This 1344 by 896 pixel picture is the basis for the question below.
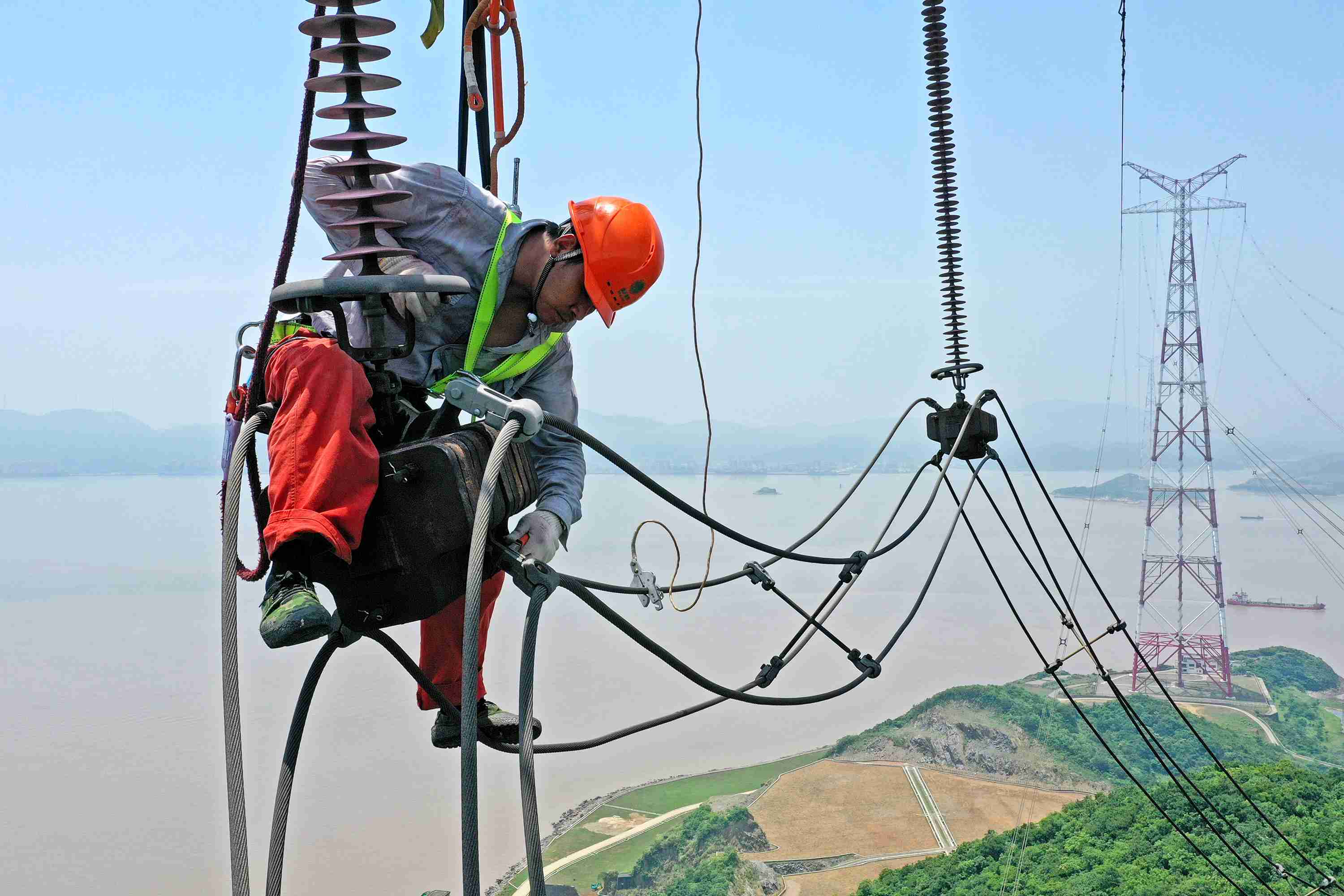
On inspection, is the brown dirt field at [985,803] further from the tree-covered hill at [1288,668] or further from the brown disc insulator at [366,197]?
the brown disc insulator at [366,197]

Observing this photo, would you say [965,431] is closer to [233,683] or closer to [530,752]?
[530,752]

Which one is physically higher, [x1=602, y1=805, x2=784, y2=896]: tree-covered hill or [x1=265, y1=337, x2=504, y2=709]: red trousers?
[x1=265, y1=337, x2=504, y2=709]: red trousers

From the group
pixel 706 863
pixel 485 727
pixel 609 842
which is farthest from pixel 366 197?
pixel 609 842

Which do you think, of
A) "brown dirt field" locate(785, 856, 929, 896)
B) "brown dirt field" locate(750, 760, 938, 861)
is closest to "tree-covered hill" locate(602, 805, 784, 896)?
"brown dirt field" locate(785, 856, 929, 896)

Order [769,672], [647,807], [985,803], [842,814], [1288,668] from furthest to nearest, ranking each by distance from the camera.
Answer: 1. [1288,668]
2. [647,807]
3. [842,814]
4. [985,803]
5. [769,672]

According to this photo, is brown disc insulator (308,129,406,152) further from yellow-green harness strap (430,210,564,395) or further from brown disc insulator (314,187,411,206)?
yellow-green harness strap (430,210,564,395)

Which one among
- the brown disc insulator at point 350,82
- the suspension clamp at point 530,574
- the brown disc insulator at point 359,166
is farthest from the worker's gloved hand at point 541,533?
the brown disc insulator at point 350,82
